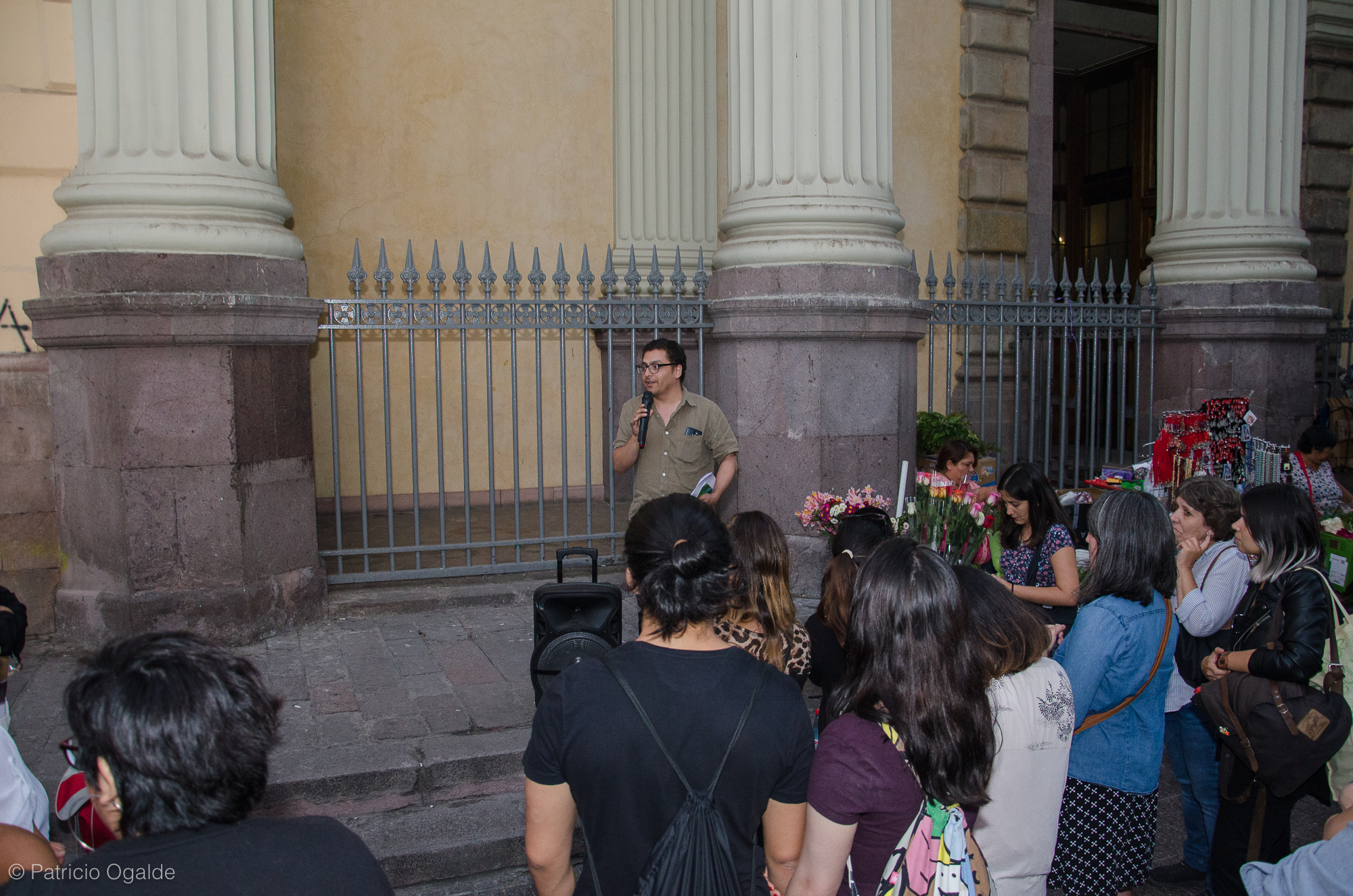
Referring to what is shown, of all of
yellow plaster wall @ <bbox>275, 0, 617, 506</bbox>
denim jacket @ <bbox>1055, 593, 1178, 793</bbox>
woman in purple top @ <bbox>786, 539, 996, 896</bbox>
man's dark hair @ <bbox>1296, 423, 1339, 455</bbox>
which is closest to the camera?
woman in purple top @ <bbox>786, 539, 996, 896</bbox>

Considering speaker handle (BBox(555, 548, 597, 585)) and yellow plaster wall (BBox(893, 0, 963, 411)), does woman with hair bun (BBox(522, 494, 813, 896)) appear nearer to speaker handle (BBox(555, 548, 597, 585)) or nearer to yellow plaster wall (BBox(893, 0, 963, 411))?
speaker handle (BBox(555, 548, 597, 585))

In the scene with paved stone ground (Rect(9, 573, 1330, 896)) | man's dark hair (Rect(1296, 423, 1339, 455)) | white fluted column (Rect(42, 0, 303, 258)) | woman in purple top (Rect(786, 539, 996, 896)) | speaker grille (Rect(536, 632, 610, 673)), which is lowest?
paved stone ground (Rect(9, 573, 1330, 896))

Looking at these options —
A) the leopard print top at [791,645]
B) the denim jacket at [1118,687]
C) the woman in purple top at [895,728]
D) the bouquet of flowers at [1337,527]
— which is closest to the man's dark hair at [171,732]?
the woman in purple top at [895,728]

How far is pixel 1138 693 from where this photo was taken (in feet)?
10.9

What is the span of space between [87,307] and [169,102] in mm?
1244

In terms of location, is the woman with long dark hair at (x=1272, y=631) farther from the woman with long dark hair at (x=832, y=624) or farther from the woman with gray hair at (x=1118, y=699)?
the woman with long dark hair at (x=832, y=624)

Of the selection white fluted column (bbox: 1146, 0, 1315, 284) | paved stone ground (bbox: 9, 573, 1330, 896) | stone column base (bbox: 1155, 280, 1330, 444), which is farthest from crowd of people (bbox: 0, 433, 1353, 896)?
white fluted column (bbox: 1146, 0, 1315, 284)

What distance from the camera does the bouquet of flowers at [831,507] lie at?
5168 mm

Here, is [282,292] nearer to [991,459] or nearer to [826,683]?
[826,683]

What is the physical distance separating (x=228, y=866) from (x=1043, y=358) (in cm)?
1133

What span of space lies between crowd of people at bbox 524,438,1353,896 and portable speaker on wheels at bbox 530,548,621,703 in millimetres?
751

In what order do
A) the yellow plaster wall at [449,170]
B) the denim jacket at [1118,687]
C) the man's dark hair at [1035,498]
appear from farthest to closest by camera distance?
the yellow plaster wall at [449,170] → the man's dark hair at [1035,498] → the denim jacket at [1118,687]

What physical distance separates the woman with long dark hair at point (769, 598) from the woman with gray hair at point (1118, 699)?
0.86m

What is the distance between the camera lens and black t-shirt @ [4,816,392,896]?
5.14ft
